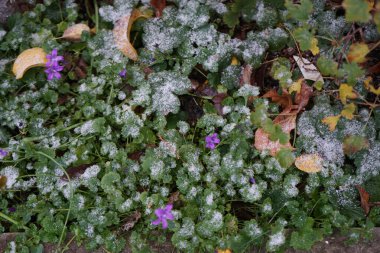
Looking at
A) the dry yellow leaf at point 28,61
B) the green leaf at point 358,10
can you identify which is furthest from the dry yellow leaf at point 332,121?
the dry yellow leaf at point 28,61

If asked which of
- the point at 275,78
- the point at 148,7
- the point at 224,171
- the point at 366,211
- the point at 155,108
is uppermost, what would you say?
the point at 148,7

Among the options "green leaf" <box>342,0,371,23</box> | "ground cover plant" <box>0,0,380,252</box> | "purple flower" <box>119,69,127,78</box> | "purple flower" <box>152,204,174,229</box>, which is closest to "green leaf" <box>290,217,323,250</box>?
"ground cover plant" <box>0,0,380,252</box>

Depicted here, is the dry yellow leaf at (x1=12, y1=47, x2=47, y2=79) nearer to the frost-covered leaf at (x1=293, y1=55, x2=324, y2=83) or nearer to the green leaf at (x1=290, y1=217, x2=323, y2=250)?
the frost-covered leaf at (x1=293, y1=55, x2=324, y2=83)

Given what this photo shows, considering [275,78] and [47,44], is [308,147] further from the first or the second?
[47,44]

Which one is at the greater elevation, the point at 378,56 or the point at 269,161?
the point at 378,56

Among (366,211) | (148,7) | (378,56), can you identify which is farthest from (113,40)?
(366,211)

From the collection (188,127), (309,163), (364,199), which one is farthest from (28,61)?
(364,199)
